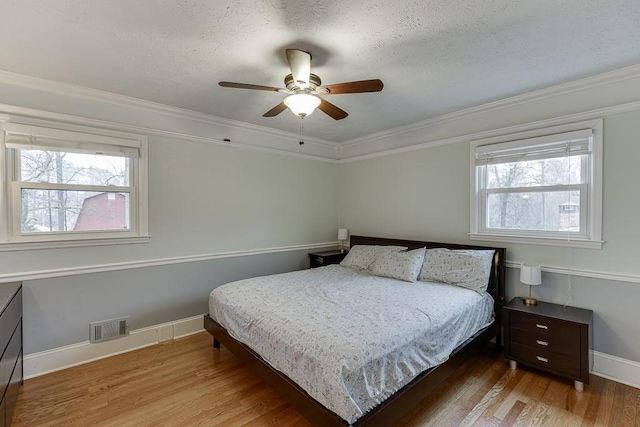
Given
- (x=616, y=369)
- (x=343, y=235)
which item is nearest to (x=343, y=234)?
(x=343, y=235)

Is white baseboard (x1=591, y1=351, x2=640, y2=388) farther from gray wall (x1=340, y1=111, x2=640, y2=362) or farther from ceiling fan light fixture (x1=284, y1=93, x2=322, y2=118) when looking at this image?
ceiling fan light fixture (x1=284, y1=93, x2=322, y2=118)

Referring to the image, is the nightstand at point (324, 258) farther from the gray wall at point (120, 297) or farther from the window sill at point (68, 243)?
the window sill at point (68, 243)

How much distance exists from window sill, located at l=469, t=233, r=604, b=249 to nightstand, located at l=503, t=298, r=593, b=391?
566 millimetres

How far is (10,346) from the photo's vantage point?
202 centimetres

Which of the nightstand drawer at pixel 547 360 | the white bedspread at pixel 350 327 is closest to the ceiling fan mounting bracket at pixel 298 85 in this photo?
the white bedspread at pixel 350 327

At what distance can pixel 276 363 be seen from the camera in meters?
2.07

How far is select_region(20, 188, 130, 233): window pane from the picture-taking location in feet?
8.62

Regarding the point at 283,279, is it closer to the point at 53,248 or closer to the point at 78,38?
the point at 53,248

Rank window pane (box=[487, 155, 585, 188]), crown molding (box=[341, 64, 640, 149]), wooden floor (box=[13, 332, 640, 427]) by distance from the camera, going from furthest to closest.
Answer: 1. window pane (box=[487, 155, 585, 188])
2. crown molding (box=[341, 64, 640, 149])
3. wooden floor (box=[13, 332, 640, 427])

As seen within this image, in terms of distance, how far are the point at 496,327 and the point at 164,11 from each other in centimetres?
375

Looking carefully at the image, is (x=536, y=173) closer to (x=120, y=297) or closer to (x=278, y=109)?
(x=278, y=109)

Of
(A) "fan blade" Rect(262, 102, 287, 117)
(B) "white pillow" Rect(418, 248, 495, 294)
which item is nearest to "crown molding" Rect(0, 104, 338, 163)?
(A) "fan blade" Rect(262, 102, 287, 117)

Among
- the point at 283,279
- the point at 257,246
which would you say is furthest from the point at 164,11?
the point at 257,246

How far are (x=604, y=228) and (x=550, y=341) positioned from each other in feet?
3.52
